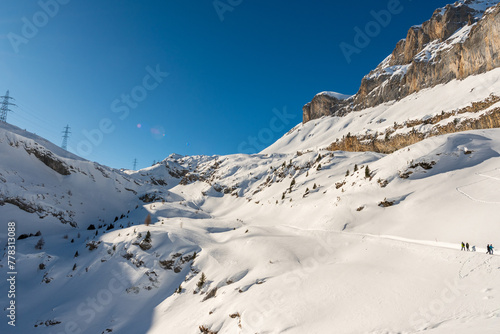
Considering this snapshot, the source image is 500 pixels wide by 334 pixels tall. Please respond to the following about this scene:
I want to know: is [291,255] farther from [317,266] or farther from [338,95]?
[338,95]

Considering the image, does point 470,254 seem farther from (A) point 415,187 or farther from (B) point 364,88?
(B) point 364,88

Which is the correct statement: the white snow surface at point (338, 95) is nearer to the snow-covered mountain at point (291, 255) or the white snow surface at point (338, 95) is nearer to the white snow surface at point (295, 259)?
the snow-covered mountain at point (291, 255)

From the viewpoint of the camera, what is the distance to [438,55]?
109375 mm

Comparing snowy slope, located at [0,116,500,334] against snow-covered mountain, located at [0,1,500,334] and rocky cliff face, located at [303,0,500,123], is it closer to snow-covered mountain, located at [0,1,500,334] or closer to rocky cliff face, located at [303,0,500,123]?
snow-covered mountain, located at [0,1,500,334]

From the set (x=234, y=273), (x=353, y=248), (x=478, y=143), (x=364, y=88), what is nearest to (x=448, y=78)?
(x=364, y=88)

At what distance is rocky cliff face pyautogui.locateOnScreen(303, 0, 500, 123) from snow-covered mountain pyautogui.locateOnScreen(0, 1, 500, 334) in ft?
156

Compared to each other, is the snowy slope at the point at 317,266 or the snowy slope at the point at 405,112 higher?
the snowy slope at the point at 405,112

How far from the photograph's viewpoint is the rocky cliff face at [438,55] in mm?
86250

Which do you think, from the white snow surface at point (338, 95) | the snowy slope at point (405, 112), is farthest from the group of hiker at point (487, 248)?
the white snow surface at point (338, 95)

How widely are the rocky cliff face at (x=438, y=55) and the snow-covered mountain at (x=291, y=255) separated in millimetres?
47518

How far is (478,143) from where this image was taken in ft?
112

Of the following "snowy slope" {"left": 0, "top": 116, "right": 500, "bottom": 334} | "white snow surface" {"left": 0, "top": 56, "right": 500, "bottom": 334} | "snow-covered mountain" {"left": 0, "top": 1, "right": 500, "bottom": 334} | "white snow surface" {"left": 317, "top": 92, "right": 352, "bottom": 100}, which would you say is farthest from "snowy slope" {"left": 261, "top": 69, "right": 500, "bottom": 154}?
"snowy slope" {"left": 0, "top": 116, "right": 500, "bottom": 334}

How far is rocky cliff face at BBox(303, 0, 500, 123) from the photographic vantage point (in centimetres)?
8625

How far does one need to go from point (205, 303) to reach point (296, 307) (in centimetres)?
968
